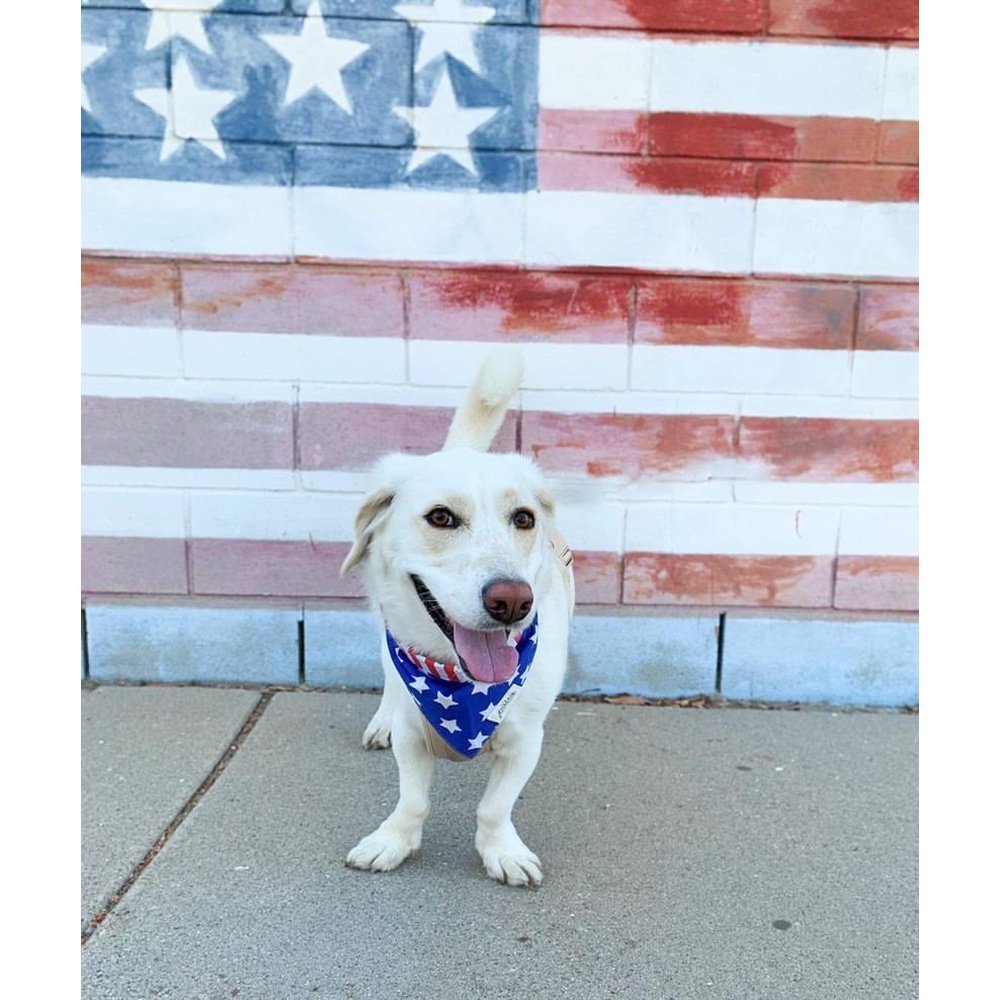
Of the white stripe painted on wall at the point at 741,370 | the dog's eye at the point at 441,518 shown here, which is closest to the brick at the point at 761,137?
the white stripe painted on wall at the point at 741,370

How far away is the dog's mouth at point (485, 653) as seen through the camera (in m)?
1.99

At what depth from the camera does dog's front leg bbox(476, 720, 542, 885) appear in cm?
222

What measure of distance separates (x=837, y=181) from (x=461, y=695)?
2454mm

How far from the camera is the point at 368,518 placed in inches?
89.4

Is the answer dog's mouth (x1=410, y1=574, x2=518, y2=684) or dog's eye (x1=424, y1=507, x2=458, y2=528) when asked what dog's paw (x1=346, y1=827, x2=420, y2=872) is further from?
dog's eye (x1=424, y1=507, x2=458, y2=528)

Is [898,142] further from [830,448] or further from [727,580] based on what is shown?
[727,580]

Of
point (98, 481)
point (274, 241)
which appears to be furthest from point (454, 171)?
point (98, 481)

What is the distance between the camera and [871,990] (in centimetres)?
189

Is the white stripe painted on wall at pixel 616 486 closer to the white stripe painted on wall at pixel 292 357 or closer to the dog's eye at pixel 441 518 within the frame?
the white stripe painted on wall at pixel 292 357

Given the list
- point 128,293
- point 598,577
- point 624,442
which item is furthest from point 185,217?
point 598,577

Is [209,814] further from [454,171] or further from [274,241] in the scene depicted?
[454,171]

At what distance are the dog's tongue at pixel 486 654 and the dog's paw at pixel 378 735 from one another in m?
1.07

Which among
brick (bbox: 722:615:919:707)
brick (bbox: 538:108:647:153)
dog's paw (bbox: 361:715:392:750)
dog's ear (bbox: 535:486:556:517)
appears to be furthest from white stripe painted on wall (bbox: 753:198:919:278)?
dog's paw (bbox: 361:715:392:750)

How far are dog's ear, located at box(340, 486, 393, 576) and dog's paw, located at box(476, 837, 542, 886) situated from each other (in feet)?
2.75
